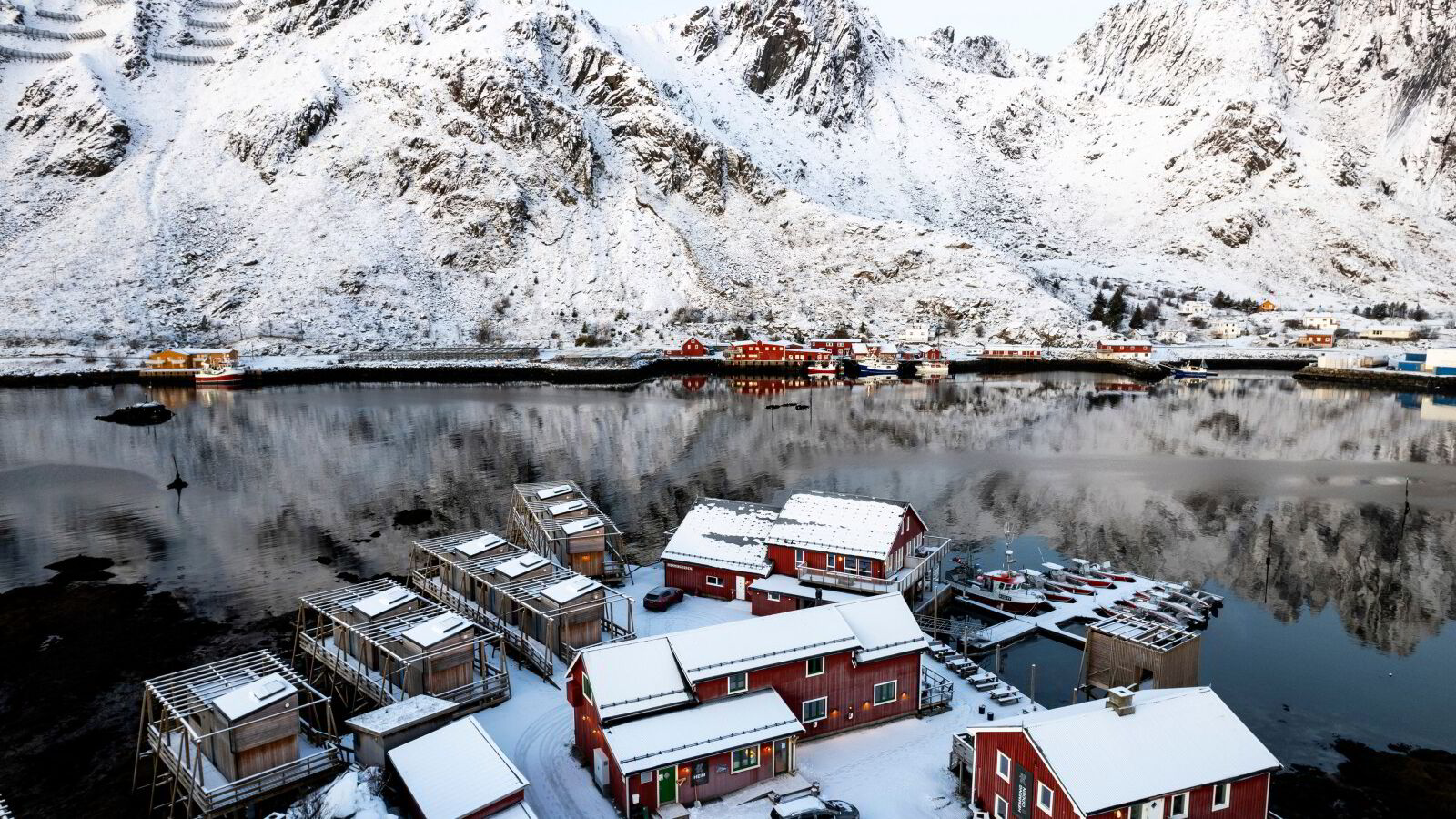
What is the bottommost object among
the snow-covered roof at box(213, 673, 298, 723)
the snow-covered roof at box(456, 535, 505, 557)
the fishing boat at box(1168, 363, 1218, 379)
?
the snow-covered roof at box(213, 673, 298, 723)

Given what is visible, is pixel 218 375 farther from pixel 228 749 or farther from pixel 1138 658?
pixel 1138 658

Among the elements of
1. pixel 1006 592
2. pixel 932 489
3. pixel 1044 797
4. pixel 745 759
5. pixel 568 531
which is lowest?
pixel 1006 592

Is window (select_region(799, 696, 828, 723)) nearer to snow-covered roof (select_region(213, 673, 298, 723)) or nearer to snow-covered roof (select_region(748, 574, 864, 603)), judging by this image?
snow-covered roof (select_region(748, 574, 864, 603))

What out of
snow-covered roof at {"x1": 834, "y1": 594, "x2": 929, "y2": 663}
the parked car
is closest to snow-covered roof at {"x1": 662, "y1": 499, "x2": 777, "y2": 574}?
snow-covered roof at {"x1": 834, "y1": 594, "x2": 929, "y2": 663}

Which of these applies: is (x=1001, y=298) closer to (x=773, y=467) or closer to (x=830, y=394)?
(x=830, y=394)

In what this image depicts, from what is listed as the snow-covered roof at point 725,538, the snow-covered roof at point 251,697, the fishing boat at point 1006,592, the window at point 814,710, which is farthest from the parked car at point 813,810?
the fishing boat at point 1006,592

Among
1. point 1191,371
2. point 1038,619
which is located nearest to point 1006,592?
point 1038,619

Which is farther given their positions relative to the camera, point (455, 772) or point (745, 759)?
point (745, 759)
